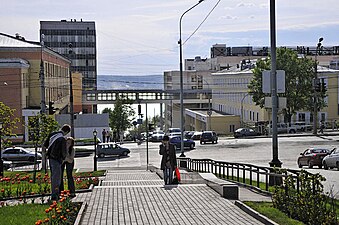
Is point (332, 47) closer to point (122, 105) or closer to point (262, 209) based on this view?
point (122, 105)

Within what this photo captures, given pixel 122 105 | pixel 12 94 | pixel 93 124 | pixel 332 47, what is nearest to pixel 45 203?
pixel 12 94

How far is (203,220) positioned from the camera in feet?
39.1

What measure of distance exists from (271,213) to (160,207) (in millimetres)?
2652

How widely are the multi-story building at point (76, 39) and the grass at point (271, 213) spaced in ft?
440

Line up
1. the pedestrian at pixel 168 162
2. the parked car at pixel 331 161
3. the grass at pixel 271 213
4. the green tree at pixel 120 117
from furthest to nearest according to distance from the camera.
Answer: the green tree at pixel 120 117 → the parked car at pixel 331 161 → the pedestrian at pixel 168 162 → the grass at pixel 271 213

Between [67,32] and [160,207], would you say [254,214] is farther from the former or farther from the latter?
[67,32]

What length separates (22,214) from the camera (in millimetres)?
12352

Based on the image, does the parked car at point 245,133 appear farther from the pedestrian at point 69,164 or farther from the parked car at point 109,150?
the pedestrian at point 69,164

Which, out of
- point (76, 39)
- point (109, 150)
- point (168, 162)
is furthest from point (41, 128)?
point (76, 39)

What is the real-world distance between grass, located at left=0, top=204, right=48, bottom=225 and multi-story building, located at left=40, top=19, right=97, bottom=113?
13380 centimetres

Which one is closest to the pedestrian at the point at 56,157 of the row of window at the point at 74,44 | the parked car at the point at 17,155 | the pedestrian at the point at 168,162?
the pedestrian at the point at 168,162

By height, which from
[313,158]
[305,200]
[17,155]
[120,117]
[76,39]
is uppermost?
[76,39]

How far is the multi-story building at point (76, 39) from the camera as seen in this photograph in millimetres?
147038

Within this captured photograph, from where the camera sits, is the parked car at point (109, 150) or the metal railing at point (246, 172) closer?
the metal railing at point (246, 172)
